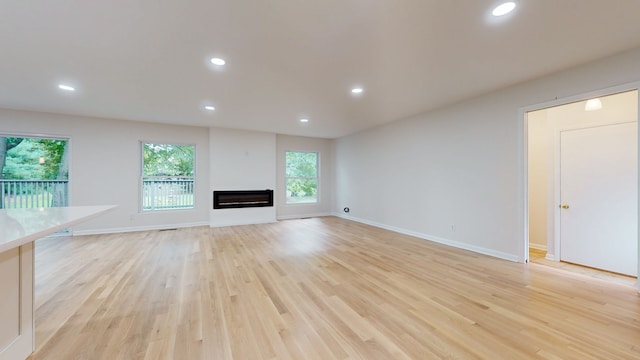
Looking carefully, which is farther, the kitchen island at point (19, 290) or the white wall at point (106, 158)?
the white wall at point (106, 158)

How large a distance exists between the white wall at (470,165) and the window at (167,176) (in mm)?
4799

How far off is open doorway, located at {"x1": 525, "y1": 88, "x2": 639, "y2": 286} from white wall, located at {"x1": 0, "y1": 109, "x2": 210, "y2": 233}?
7333 mm

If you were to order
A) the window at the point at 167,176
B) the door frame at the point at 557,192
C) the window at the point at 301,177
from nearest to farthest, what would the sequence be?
the door frame at the point at 557,192 < the window at the point at 167,176 < the window at the point at 301,177

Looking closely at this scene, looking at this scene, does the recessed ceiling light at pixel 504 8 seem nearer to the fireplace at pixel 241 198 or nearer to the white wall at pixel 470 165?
the white wall at pixel 470 165

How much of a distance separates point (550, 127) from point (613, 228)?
62.3 inches

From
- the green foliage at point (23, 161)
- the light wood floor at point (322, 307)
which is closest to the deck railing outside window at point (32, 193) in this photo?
the green foliage at point (23, 161)

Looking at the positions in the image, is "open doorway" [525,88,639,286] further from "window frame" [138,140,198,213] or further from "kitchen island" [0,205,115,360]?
"window frame" [138,140,198,213]

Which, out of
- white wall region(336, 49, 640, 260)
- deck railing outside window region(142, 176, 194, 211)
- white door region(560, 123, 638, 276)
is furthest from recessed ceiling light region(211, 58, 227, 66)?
white door region(560, 123, 638, 276)

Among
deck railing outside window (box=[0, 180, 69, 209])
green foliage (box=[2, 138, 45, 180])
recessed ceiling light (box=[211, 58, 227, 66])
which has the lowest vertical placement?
deck railing outside window (box=[0, 180, 69, 209])

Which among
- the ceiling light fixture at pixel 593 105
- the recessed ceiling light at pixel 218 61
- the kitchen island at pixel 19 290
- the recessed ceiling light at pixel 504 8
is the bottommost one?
the kitchen island at pixel 19 290

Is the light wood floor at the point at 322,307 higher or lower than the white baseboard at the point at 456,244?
lower

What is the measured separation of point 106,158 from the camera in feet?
17.9

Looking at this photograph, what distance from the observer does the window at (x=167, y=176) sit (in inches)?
232

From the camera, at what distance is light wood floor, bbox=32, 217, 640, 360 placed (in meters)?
1.73
